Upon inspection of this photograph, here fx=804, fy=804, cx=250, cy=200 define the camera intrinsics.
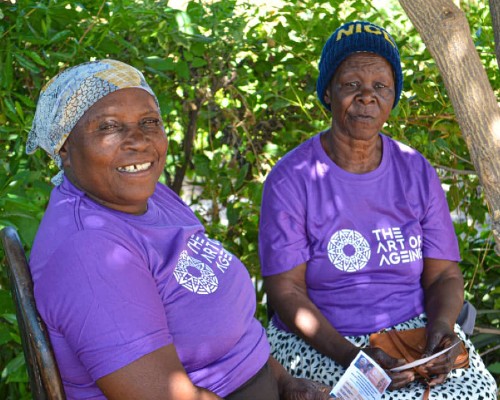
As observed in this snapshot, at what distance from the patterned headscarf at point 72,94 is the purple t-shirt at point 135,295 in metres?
0.16

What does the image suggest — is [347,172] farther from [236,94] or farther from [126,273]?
[126,273]

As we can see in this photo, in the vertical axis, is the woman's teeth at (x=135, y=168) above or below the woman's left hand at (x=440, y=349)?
above

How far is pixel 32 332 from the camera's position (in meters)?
1.98

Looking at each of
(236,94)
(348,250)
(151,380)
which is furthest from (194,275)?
(236,94)

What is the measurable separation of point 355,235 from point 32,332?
1514 millimetres

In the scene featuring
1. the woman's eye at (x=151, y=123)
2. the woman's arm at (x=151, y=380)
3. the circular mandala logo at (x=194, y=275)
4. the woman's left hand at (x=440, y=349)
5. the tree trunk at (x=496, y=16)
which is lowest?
the woman's left hand at (x=440, y=349)

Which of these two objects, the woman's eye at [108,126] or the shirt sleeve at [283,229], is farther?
the shirt sleeve at [283,229]

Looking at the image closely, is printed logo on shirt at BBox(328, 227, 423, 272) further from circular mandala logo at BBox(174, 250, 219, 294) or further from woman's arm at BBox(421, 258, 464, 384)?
circular mandala logo at BBox(174, 250, 219, 294)

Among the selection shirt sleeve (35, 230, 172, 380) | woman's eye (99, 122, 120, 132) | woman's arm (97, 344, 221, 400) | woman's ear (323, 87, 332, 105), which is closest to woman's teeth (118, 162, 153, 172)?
woman's eye (99, 122, 120, 132)

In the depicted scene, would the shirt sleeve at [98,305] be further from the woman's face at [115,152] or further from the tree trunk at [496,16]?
the tree trunk at [496,16]

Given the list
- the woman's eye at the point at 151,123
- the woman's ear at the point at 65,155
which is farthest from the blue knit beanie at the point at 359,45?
the woman's ear at the point at 65,155

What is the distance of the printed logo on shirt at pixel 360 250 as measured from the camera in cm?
312

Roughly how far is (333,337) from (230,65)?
1.57m

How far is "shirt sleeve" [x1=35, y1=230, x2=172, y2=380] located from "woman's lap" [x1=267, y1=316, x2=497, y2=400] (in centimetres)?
111
